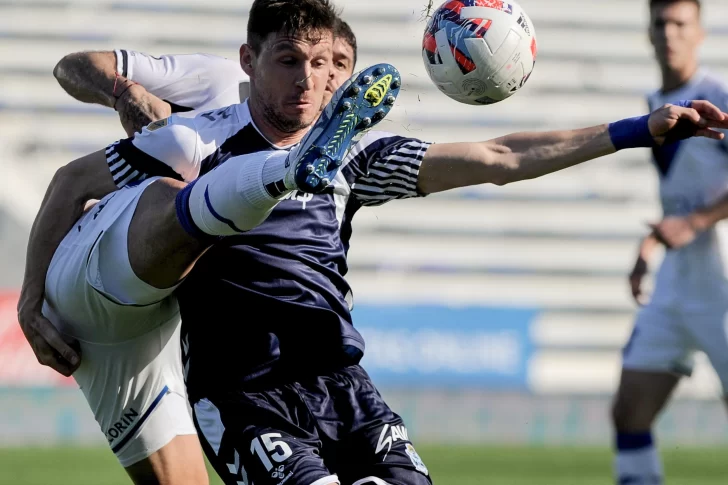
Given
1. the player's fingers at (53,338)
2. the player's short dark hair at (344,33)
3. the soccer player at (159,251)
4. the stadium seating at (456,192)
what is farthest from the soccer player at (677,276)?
the stadium seating at (456,192)

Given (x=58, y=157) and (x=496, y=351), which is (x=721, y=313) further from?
(x=58, y=157)

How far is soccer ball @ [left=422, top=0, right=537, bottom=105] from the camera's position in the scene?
4172mm

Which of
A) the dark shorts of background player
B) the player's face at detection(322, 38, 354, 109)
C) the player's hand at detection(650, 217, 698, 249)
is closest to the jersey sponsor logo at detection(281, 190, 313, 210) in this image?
the player's face at detection(322, 38, 354, 109)

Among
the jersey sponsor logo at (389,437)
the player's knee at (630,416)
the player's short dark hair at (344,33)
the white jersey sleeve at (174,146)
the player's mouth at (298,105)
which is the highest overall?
the player's short dark hair at (344,33)

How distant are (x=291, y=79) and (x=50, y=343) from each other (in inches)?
51.5

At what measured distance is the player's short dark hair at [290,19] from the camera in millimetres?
4125

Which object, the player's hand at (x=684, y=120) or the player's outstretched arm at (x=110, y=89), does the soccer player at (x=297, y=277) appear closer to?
the player's hand at (x=684, y=120)

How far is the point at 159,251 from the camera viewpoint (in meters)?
3.95

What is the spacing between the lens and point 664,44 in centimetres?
676

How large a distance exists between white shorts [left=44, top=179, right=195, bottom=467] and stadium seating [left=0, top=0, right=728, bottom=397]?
415 inches

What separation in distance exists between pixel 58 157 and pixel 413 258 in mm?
4758

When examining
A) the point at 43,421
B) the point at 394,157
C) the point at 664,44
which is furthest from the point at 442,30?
the point at 43,421

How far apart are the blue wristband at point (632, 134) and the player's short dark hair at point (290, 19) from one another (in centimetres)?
103

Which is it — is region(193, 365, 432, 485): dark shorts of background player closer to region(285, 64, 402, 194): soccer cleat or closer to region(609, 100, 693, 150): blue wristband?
region(285, 64, 402, 194): soccer cleat
